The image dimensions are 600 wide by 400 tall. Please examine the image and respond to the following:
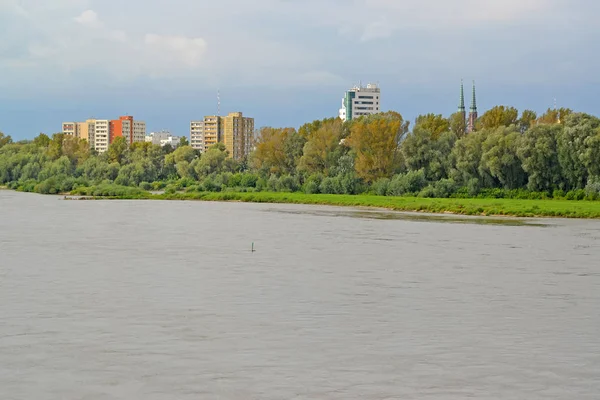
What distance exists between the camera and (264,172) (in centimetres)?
8406

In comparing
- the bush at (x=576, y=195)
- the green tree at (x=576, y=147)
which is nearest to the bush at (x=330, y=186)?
the green tree at (x=576, y=147)

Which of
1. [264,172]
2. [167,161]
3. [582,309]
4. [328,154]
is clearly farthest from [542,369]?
[167,161]

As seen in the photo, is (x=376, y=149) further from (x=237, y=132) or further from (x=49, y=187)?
(x=237, y=132)

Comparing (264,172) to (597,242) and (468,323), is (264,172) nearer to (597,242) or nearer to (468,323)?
(597,242)

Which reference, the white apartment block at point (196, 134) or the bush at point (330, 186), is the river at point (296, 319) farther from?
the white apartment block at point (196, 134)

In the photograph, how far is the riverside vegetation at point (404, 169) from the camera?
183 feet

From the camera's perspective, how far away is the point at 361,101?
614ft

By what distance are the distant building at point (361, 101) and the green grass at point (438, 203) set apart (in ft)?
371

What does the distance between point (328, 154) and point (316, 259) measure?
50973mm

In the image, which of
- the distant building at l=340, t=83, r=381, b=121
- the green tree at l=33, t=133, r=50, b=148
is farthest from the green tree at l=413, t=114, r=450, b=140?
the distant building at l=340, t=83, r=381, b=121

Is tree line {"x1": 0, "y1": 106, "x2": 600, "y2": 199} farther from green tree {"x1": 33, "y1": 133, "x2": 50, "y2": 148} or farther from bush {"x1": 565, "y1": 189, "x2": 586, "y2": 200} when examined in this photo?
green tree {"x1": 33, "y1": 133, "x2": 50, "y2": 148}

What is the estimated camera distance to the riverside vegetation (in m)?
55.8

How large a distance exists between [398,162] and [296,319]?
55.7 m

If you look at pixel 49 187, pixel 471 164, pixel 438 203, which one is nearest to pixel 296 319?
pixel 438 203
